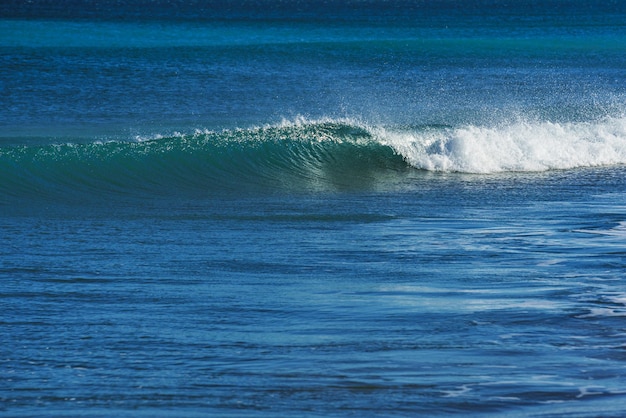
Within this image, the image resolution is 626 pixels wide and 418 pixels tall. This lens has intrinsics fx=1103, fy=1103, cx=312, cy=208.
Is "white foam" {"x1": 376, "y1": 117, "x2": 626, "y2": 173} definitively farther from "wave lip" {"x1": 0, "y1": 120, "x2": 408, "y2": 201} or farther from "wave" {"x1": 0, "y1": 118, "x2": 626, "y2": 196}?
"wave lip" {"x1": 0, "y1": 120, "x2": 408, "y2": 201}

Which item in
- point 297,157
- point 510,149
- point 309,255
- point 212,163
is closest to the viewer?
point 309,255

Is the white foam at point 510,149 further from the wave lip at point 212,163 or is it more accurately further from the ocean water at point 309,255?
the wave lip at point 212,163

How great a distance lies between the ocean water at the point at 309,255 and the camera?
591 centimetres

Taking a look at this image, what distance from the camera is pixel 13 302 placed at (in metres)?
7.59

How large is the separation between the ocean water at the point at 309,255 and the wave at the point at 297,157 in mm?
50

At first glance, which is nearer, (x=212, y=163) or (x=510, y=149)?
(x=212, y=163)

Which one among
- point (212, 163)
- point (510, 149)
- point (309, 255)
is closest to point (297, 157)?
point (212, 163)

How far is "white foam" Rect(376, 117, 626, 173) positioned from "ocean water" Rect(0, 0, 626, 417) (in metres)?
0.04

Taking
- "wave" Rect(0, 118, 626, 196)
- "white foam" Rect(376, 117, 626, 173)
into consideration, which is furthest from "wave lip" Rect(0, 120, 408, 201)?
"white foam" Rect(376, 117, 626, 173)

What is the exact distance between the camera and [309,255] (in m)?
9.34

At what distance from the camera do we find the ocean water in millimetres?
5910

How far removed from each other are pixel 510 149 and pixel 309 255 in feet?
26.0

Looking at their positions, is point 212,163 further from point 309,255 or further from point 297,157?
point 309,255

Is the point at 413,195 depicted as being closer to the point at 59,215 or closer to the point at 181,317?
the point at 59,215
